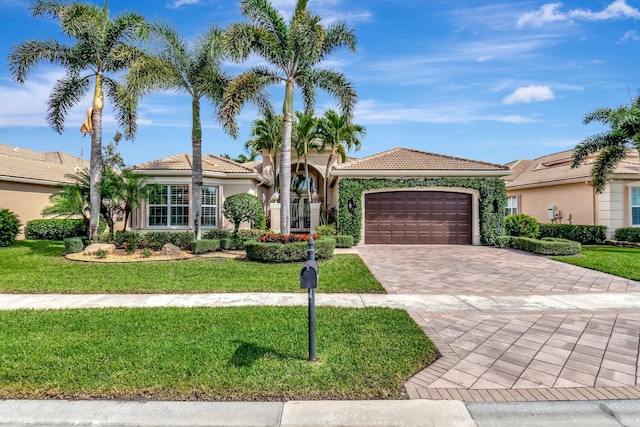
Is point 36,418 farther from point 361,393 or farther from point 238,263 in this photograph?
point 238,263

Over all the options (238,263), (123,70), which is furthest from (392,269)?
(123,70)

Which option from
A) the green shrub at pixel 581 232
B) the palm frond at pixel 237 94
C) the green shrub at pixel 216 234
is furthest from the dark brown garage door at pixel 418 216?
the palm frond at pixel 237 94

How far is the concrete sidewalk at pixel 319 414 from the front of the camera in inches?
110

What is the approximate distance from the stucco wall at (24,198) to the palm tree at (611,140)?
28.5 metres

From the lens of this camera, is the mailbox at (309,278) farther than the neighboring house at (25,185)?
No

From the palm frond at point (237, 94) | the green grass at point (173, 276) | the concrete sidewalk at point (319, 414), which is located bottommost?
the concrete sidewalk at point (319, 414)

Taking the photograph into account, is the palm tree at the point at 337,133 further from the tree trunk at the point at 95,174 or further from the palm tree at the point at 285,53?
the tree trunk at the point at 95,174

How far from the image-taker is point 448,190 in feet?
53.7

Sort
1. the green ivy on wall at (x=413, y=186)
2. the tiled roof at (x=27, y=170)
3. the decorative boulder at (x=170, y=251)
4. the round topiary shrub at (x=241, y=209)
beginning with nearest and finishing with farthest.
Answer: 1. the decorative boulder at (x=170, y=251)
2. the round topiary shrub at (x=241, y=209)
3. the green ivy on wall at (x=413, y=186)
4. the tiled roof at (x=27, y=170)

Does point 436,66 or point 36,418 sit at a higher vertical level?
point 436,66

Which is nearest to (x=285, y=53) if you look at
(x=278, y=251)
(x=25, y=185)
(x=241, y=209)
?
(x=241, y=209)

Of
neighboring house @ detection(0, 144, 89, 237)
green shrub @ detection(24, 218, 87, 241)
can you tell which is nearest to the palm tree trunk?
green shrub @ detection(24, 218, 87, 241)

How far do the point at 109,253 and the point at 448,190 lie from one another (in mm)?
15126

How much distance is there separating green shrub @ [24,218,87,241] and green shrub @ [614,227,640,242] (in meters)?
27.4
